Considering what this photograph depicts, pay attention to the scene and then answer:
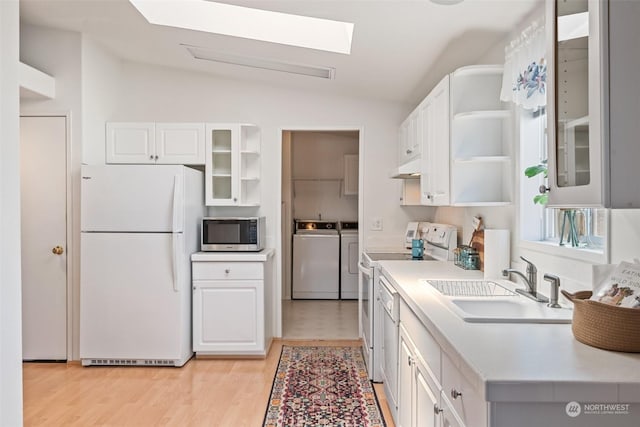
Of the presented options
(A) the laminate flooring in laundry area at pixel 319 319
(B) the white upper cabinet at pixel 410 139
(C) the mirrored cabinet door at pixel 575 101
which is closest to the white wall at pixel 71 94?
(A) the laminate flooring in laundry area at pixel 319 319

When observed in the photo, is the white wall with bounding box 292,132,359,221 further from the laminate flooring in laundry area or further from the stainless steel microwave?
the stainless steel microwave

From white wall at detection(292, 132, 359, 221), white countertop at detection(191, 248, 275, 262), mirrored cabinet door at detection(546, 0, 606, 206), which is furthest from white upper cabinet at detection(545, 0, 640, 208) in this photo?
white wall at detection(292, 132, 359, 221)

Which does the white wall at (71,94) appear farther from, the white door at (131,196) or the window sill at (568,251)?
the window sill at (568,251)

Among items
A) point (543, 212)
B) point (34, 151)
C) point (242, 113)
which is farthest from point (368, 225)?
point (34, 151)

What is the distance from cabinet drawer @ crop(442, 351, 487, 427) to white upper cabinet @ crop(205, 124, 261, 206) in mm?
2917

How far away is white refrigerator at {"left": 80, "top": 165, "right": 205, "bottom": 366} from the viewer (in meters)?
3.60

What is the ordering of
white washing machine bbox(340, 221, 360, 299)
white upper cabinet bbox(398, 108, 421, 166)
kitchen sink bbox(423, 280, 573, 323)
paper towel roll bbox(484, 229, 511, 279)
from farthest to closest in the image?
white washing machine bbox(340, 221, 360, 299) < white upper cabinet bbox(398, 108, 421, 166) < paper towel roll bbox(484, 229, 511, 279) < kitchen sink bbox(423, 280, 573, 323)

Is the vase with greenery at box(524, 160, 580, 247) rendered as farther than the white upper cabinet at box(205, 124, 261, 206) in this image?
No

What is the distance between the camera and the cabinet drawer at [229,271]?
150 inches

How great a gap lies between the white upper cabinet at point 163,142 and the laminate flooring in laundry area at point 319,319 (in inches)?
74.9

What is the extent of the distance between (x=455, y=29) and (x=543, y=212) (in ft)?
3.40

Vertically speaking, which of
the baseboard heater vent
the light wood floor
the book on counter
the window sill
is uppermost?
the window sill

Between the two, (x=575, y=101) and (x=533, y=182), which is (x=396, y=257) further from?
(x=575, y=101)

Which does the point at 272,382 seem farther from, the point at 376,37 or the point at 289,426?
the point at 376,37
